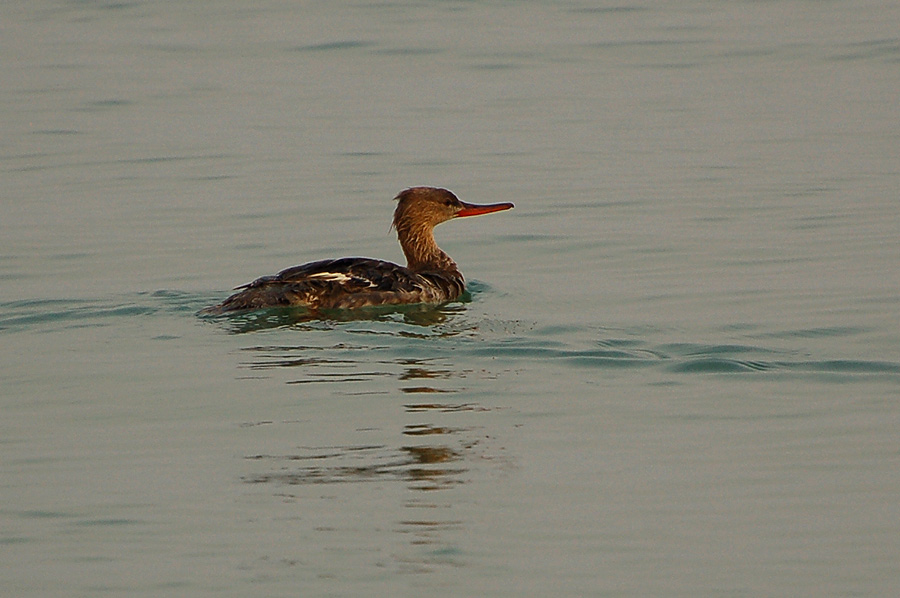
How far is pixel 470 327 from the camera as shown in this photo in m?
10.1

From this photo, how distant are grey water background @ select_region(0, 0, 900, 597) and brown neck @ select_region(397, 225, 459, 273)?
0.45m

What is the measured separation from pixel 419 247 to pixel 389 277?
1439 millimetres

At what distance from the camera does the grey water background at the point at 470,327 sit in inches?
238

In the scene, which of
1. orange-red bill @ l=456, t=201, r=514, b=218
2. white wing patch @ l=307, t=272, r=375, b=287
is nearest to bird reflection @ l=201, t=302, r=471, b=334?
white wing patch @ l=307, t=272, r=375, b=287

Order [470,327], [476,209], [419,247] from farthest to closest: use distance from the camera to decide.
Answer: [419,247]
[476,209]
[470,327]

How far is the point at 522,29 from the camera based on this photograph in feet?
76.5

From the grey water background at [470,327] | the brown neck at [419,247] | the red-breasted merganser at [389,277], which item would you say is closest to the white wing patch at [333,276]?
the red-breasted merganser at [389,277]

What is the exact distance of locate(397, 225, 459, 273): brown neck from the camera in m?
12.1

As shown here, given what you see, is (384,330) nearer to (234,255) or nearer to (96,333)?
(96,333)

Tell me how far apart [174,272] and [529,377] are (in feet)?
13.8

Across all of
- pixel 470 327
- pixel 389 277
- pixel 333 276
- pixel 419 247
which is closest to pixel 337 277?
pixel 333 276

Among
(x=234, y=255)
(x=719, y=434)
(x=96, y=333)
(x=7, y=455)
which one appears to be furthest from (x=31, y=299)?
(x=719, y=434)

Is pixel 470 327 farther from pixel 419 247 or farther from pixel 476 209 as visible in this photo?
pixel 419 247

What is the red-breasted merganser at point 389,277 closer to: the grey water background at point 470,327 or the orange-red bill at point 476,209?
the orange-red bill at point 476,209
